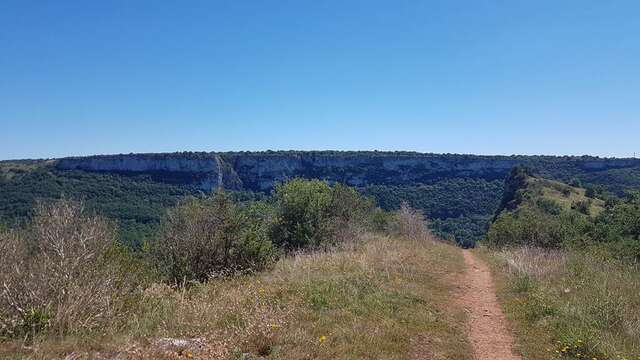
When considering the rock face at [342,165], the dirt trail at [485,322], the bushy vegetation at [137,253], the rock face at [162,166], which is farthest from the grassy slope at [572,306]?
the rock face at [342,165]

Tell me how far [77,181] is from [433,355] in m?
69.7

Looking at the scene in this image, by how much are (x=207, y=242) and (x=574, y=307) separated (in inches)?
325

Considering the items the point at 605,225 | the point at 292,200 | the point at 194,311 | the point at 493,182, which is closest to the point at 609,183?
the point at 493,182

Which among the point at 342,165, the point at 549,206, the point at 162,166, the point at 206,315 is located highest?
the point at 342,165

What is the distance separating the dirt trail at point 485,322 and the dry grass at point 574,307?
230 millimetres

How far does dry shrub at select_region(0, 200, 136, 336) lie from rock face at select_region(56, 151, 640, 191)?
70.3m

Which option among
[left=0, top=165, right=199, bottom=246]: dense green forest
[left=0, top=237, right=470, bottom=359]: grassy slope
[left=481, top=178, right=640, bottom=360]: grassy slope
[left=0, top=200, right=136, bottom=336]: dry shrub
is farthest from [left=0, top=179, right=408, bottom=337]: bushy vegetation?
[left=0, top=165, right=199, bottom=246]: dense green forest

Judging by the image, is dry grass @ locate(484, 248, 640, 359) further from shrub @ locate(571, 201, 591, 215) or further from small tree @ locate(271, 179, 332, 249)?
shrub @ locate(571, 201, 591, 215)

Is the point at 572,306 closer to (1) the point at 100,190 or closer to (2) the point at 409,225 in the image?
(2) the point at 409,225

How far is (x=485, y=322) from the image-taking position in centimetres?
855

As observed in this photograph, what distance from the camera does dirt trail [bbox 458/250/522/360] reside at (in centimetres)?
692

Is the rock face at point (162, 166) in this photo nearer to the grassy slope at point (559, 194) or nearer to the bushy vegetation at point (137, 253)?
the grassy slope at point (559, 194)

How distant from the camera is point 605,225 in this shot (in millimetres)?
35406

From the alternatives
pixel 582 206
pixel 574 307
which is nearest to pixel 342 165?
pixel 582 206
